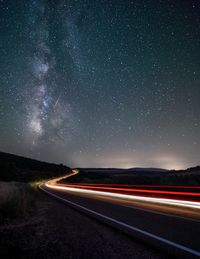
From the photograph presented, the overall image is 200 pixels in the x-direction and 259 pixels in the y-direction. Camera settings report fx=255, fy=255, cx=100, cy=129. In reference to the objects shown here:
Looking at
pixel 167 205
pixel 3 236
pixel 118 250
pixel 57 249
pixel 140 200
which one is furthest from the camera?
pixel 140 200

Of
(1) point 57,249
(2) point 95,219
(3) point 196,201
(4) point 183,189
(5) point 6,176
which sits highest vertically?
(5) point 6,176

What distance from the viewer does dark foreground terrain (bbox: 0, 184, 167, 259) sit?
531 centimetres

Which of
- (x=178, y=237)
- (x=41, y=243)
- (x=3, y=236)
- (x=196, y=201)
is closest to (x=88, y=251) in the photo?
(x=41, y=243)

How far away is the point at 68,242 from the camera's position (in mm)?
6539

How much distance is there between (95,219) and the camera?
989 centimetres

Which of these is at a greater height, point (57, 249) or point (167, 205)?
point (167, 205)

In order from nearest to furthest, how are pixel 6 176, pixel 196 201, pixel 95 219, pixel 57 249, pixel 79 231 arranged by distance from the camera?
pixel 57 249
pixel 79 231
pixel 95 219
pixel 196 201
pixel 6 176

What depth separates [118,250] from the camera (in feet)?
18.2

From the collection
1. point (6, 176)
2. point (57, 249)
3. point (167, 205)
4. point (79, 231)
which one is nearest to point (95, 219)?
point (79, 231)

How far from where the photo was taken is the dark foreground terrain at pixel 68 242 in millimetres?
5309

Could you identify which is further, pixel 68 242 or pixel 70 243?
pixel 68 242

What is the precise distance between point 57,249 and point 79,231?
6.82ft

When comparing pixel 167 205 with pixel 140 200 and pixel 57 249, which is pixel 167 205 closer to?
pixel 140 200

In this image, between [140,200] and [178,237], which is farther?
[140,200]
